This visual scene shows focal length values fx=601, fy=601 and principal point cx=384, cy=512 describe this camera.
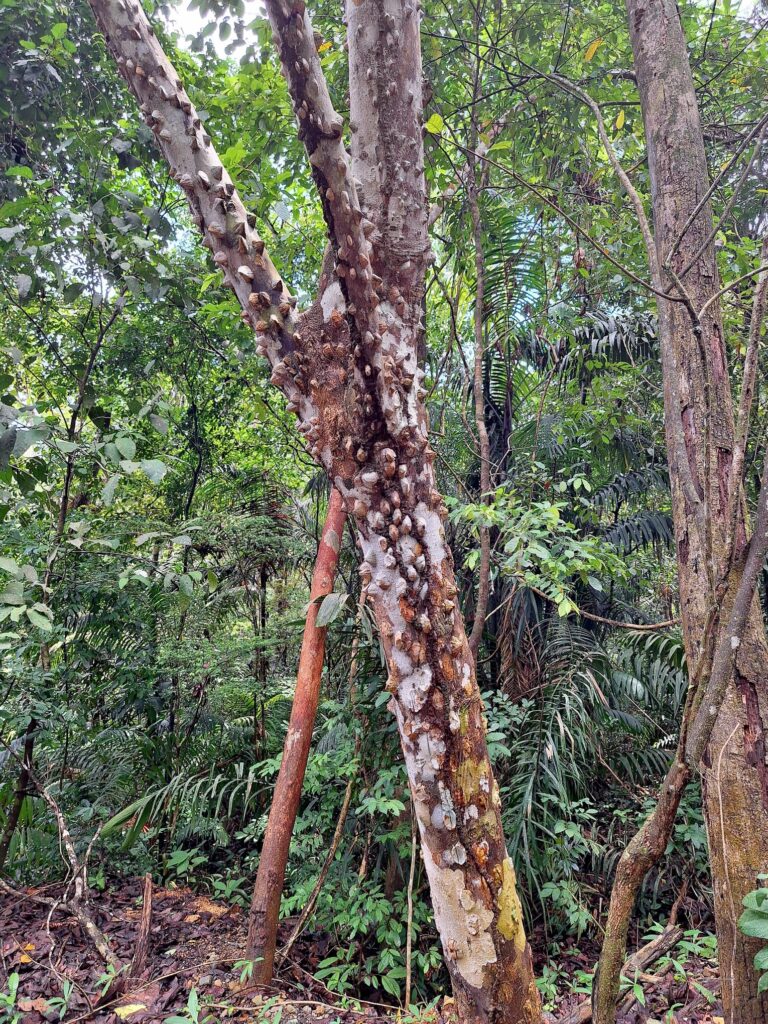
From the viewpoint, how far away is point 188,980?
8.41 ft

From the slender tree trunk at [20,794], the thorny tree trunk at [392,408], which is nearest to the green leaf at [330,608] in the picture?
the thorny tree trunk at [392,408]

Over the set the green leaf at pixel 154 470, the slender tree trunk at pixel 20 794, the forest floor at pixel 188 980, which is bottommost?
the forest floor at pixel 188 980

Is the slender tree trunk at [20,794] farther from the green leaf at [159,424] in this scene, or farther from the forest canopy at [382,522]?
the green leaf at [159,424]

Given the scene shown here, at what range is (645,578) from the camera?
233 inches

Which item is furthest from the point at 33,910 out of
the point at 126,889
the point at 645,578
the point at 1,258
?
the point at 645,578

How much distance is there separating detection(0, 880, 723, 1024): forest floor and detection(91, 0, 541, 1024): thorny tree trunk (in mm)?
792

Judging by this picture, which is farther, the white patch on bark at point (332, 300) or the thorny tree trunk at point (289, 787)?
the thorny tree trunk at point (289, 787)

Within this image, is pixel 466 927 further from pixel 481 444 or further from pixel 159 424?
pixel 159 424

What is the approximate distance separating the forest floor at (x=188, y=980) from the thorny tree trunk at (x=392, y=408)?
0.79 metres

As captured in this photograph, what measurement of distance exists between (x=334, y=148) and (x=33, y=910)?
12.2ft

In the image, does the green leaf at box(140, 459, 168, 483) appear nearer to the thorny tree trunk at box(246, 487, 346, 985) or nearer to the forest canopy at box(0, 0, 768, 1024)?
the forest canopy at box(0, 0, 768, 1024)

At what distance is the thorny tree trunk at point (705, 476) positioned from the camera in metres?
1.65

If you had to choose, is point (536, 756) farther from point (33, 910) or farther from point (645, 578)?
point (645, 578)

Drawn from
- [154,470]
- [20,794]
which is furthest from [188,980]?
[154,470]
